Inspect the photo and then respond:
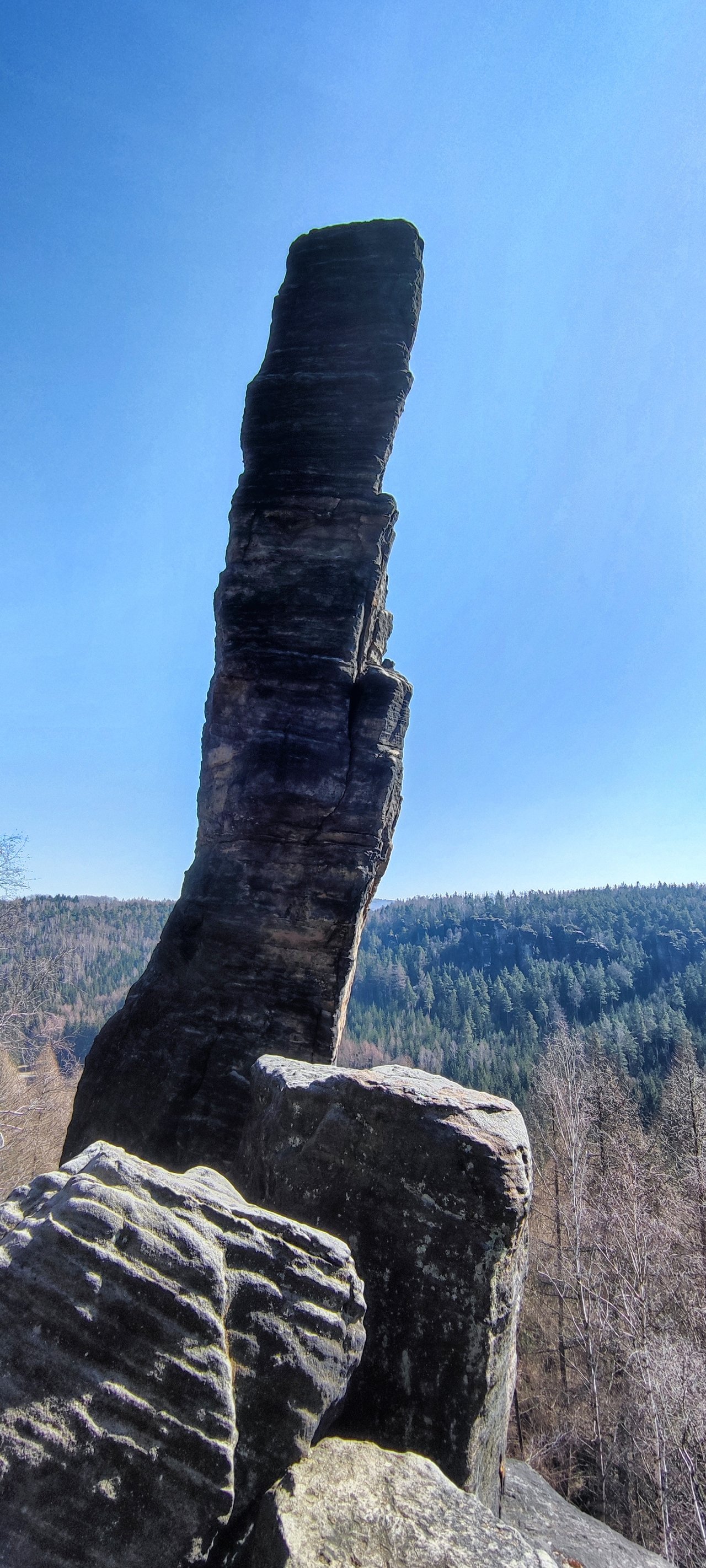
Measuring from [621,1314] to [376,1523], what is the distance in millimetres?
20649

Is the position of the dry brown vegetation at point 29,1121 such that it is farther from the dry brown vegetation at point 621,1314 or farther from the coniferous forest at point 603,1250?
the dry brown vegetation at point 621,1314

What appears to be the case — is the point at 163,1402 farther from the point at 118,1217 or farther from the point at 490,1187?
the point at 490,1187

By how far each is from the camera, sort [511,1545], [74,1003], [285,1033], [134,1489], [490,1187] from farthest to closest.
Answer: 1. [74,1003]
2. [285,1033]
3. [490,1187]
4. [511,1545]
5. [134,1489]

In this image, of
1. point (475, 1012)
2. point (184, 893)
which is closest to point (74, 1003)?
point (475, 1012)

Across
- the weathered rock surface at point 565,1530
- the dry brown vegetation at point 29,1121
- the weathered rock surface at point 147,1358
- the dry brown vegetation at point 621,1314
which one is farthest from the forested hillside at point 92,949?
the weathered rock surface at point 147,1358

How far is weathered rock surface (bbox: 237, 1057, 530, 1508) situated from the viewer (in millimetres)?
4789

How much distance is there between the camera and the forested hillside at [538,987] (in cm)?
9075

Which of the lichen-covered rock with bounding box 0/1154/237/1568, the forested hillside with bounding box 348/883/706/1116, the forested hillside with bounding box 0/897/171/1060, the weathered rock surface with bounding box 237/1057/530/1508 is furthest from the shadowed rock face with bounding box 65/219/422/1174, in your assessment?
the forested hillside with bounding box 0/897/171/1060

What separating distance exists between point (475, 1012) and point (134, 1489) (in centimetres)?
13654

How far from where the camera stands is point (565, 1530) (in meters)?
5.93

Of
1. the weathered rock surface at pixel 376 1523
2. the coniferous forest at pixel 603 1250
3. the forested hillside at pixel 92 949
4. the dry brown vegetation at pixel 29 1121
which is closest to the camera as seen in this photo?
the weathered rock surface at pixel 376 1523

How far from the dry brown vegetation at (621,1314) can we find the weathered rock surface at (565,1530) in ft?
23.7

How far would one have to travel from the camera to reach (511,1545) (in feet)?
10.8

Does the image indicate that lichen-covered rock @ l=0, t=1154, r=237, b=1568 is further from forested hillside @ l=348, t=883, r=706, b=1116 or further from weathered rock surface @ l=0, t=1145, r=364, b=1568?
forested hillside @ l=348, t=883, r=706, b=1116
